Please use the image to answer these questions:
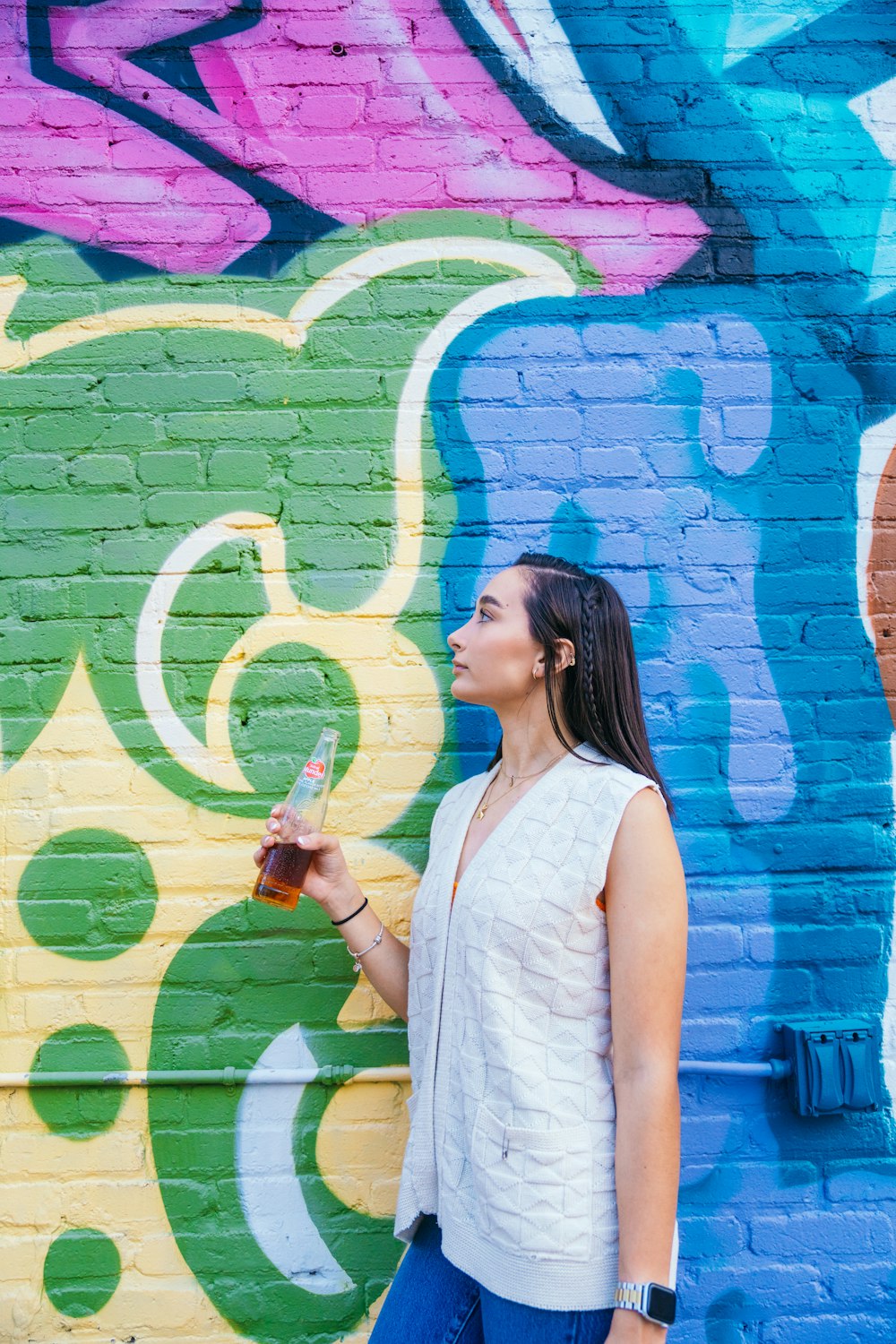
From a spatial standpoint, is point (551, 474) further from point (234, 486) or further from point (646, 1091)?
point (646, 1091)

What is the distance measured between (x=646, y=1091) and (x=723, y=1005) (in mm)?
833

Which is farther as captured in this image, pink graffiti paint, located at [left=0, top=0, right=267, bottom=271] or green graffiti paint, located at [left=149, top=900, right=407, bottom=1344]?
pink graffiti paint, located at [left=0, top=0, right=267, bottom=271]

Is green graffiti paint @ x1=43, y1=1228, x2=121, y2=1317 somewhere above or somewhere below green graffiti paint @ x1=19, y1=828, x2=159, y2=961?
below

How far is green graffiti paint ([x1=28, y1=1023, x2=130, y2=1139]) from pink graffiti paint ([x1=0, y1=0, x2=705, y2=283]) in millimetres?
1826

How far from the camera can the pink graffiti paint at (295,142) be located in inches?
87.9

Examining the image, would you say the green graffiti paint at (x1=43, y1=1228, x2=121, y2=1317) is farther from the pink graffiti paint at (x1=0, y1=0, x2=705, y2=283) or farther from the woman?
the pink graffiti paint at (x1=0, y1=0, x2=705, y2=283)

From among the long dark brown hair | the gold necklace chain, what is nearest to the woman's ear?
the long dark brown hair

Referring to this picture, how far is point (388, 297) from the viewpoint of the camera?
2.24 metres

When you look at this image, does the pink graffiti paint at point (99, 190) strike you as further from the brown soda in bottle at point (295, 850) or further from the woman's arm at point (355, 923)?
the woman's arm at point (355, 923)

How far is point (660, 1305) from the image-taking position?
1351mm

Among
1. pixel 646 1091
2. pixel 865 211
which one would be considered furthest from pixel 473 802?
pixel 865 211

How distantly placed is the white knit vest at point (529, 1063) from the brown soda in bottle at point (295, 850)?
12.6 inches

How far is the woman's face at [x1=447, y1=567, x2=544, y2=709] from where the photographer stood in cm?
176

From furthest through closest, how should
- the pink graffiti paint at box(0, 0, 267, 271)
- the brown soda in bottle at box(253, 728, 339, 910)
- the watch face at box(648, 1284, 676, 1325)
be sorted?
the pink graffiti paint at box(0, 0, 267, 271), the brown soda in bottle at box(253, 728, 339, 910), the watch face at box(648, 1284, 676, 1325)
